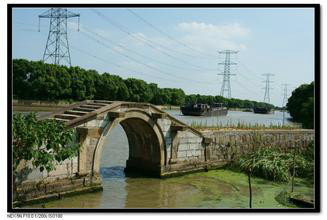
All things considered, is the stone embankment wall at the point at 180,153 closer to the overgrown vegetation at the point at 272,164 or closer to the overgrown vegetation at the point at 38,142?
the overgrown vegetation at the point at 38,142

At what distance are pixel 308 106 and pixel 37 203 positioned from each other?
3194 centimetres

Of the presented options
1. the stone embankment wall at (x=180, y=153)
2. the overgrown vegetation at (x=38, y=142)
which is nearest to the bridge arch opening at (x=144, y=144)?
the stone embankment wall at (x=180, y=153)

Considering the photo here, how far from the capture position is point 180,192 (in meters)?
13.9

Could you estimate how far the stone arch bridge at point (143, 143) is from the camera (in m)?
11.9

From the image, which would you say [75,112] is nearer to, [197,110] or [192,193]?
[192,193]

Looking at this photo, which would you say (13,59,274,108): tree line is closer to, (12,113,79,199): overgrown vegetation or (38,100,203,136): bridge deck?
(38,100,203,136): bridge deck

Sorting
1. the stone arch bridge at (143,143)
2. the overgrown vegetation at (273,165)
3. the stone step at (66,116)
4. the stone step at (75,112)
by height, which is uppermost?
the stone step at (75,112)

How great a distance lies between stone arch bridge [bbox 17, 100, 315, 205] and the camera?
39.1 ft

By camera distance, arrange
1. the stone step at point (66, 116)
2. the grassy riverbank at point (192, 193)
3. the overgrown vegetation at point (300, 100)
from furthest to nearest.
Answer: the overgrown vegetation at point (300, 100) < the stone step at point (66, 116) < the grassy riverbank at point (192, 193)

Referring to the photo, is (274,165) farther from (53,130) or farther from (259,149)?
(53,130)

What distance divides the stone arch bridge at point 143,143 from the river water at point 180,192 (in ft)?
1.69

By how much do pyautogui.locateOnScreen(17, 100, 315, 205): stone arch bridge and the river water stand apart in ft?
1.69

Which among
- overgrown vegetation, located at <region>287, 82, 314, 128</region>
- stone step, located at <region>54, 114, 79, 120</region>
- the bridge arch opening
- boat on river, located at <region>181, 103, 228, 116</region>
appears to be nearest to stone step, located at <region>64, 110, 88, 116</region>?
stone step, located at <region>54, 114, 79, 120</region>

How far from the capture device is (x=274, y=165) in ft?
55.3
